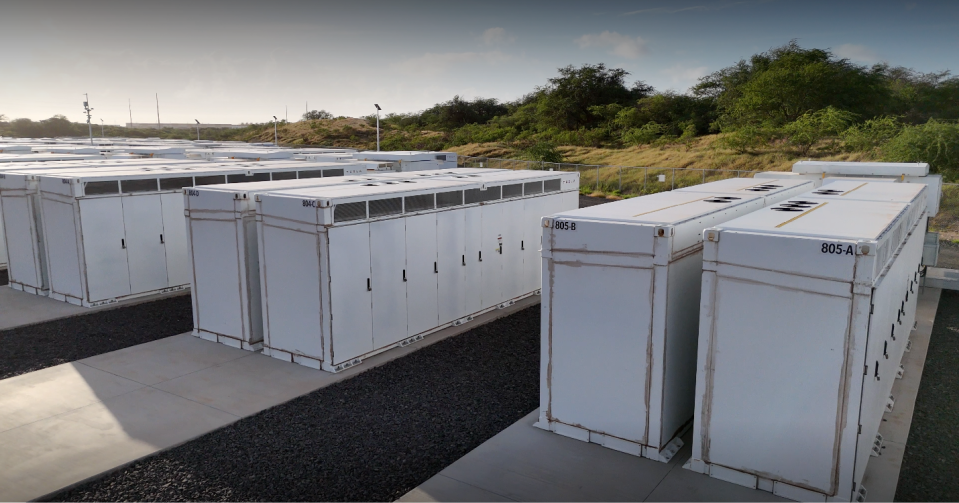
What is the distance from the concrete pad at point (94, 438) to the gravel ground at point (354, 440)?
30 centimetres

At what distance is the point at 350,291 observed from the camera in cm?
984

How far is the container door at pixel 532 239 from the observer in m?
13.8

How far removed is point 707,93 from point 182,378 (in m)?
60.2

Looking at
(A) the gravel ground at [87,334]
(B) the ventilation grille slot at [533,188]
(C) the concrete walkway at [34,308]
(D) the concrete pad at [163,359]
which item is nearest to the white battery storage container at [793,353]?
(B) the ventilation grille slot at [533,188]

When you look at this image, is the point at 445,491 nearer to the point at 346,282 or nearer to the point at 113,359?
the point at 346,282

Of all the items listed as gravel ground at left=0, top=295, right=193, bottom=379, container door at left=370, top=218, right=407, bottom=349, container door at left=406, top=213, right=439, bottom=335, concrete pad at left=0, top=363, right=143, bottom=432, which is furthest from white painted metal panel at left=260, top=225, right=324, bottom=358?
gravel ground at left=0, top=295, right=193, bottom=379

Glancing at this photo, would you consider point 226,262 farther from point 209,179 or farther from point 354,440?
point 209,179

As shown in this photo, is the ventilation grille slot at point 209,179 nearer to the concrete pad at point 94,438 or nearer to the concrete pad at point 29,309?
the concrete pad at point 29,309

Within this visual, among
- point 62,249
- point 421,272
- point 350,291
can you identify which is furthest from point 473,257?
point 62,249

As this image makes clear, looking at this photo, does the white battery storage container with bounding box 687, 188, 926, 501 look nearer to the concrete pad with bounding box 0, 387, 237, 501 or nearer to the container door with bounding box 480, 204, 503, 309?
the concrete pad with bounding box 0, 387, 237, 501

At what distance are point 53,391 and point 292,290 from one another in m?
3.46

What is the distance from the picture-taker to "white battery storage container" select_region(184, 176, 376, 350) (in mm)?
10469

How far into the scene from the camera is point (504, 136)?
217 ft

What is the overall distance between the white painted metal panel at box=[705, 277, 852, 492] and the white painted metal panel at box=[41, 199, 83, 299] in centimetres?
1236
